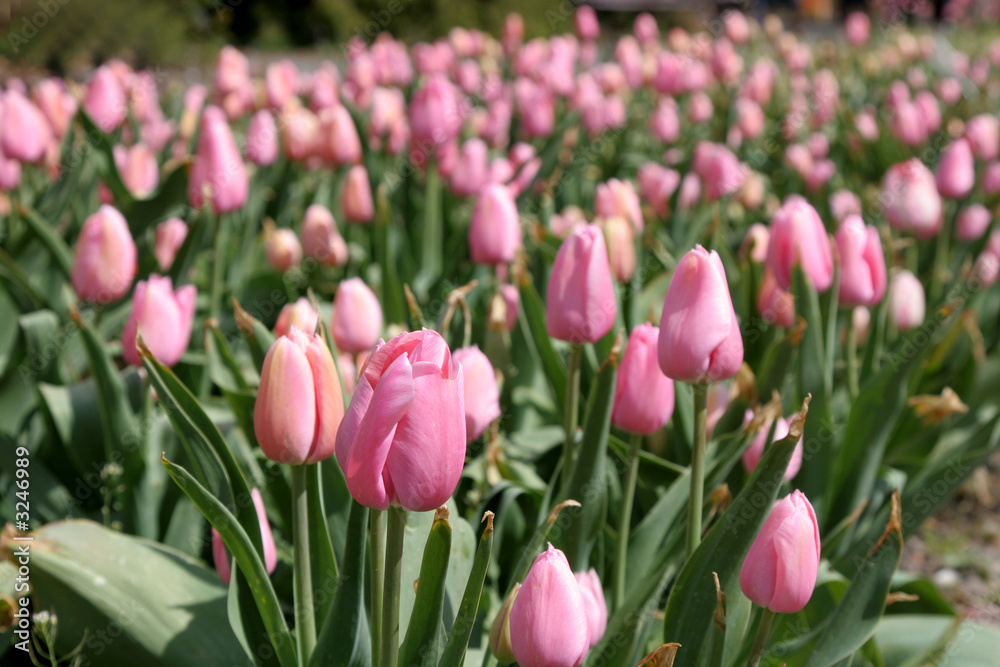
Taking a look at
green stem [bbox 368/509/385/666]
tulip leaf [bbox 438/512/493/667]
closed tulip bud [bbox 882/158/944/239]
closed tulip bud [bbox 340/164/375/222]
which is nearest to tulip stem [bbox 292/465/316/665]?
green stem [bbox 368/509/385/666]

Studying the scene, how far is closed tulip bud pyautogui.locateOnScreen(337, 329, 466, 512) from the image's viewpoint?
0.80m

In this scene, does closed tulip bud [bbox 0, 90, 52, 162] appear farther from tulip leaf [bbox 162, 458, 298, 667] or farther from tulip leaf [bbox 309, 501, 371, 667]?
tulip leaf [bbox 309, 501, 371, 667]

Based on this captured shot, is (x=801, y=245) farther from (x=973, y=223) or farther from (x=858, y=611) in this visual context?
(x=973, y=223)

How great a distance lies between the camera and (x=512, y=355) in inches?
79.5

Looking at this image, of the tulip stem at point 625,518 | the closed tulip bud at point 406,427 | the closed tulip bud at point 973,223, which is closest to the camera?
the closed tulip bud at point 406,427

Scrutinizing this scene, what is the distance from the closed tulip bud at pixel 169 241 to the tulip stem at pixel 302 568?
4.42ft

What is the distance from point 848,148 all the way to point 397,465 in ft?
13.3

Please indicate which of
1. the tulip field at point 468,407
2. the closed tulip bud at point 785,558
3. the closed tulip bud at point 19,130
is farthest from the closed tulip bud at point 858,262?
the closed tulip bud at point 19,130

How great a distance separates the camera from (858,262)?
63.6 inches

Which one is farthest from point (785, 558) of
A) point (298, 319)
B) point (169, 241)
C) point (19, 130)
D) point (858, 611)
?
point (19, 130)

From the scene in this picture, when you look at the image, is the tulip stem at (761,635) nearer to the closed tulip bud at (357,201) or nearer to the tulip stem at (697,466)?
the tulip stem at (697,466)

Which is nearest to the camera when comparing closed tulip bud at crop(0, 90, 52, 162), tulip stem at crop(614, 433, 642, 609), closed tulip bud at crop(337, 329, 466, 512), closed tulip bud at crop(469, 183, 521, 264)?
closed tulip bud at crop(337, 329, 466, 512)

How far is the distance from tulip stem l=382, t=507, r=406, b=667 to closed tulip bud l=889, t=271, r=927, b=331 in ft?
5.49

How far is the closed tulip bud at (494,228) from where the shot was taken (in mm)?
1931
